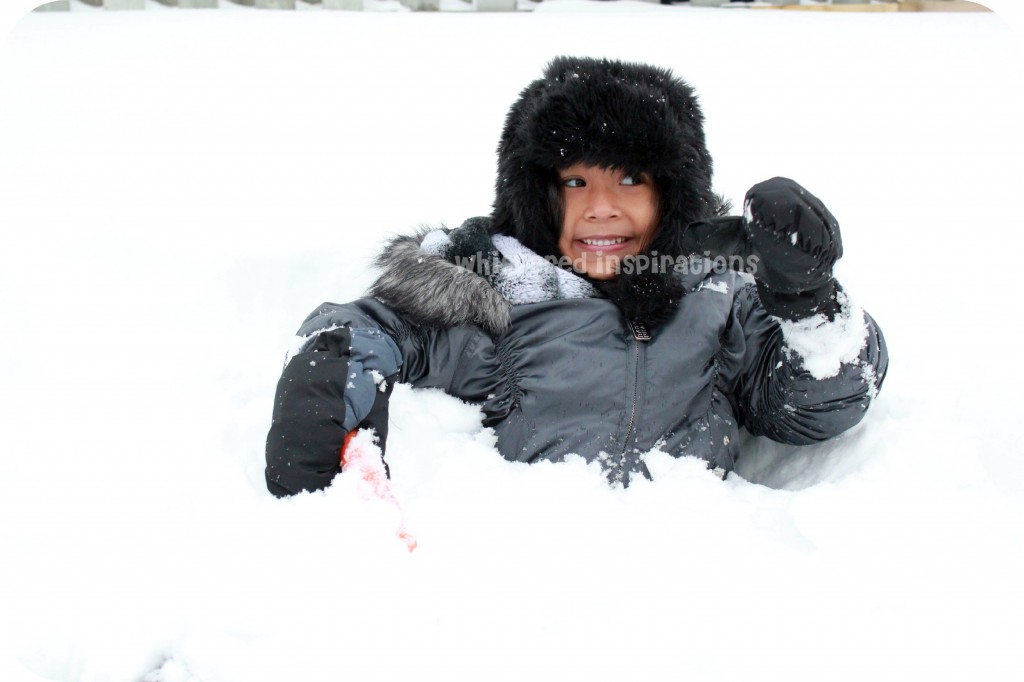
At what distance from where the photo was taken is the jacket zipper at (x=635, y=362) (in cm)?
138

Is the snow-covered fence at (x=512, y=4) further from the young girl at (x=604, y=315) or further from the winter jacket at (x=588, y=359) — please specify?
the winter jacket at (x=588, y=359)

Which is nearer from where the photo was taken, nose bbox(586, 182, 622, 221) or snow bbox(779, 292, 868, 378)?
snow bbox(779, 292, 868, 378)

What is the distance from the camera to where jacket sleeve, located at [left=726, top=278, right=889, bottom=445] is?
1253mm

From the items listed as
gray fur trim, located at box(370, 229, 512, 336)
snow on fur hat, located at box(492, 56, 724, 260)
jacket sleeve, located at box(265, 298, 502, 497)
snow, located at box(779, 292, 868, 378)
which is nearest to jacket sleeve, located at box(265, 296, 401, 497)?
jacket sleeve, located at box(265, 298, 502, 497)

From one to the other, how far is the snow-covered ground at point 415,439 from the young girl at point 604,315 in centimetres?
9

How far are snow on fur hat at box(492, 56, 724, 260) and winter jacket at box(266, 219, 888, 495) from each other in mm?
82

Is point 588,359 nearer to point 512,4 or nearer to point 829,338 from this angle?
point 829,338

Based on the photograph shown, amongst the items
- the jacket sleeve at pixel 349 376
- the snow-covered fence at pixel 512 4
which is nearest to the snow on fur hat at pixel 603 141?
the jacket sleeve at pixel 349 376

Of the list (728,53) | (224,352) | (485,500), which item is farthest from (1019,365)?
(728,53)

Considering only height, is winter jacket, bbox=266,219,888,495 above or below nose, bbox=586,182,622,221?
below

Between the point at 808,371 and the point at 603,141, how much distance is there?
21.3 inches

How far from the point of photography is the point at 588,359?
142cm

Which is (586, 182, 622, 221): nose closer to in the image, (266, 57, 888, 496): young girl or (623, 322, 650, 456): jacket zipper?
(266, 57, 888, 496): young girl

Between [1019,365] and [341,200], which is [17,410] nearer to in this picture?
[341,200]
